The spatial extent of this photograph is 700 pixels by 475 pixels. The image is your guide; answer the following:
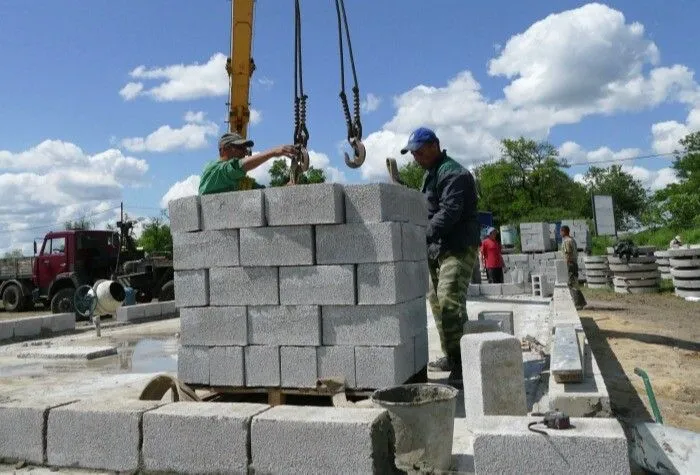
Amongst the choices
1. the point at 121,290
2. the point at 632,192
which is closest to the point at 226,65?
the point at 121,290

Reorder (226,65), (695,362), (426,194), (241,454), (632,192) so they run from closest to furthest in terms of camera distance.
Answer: (241,454), (426,194), (695,362), (226,65), (632,192)

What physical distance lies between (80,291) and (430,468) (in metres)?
13.3

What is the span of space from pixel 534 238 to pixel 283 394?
19.0 metres

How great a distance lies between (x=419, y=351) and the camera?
15.1 ft

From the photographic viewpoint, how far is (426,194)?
5.24m

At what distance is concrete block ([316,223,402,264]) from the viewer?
3.99 m

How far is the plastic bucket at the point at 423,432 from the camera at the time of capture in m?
3.00

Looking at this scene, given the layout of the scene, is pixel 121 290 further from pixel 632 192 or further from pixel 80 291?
pixel 632 192

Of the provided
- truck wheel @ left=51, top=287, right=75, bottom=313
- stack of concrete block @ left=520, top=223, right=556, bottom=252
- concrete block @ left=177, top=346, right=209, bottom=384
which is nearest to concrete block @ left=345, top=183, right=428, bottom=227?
concrete block @ left=177, top=346, right=209, bottom=384

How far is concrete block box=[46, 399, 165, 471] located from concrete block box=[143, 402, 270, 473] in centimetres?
9

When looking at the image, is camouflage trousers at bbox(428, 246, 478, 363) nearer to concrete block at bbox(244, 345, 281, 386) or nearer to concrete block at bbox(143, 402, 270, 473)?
concrete block at bbox(244, 345, 281, 386)

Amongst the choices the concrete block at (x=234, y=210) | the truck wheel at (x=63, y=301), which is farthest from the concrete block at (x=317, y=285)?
the truck wheel at (x=63, y=301)

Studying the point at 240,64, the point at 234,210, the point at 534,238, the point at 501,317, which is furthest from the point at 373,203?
the point at 534,238

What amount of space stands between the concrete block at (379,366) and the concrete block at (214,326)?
835 millimetres
